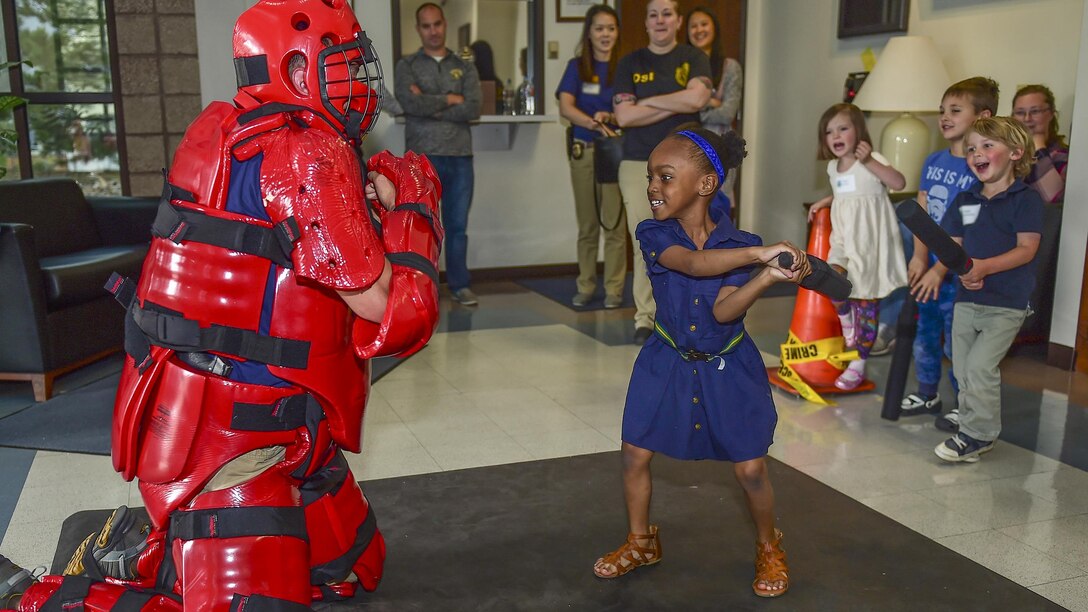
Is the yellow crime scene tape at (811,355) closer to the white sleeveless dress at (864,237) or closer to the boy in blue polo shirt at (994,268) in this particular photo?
the white sleeveless dress at (864,237)

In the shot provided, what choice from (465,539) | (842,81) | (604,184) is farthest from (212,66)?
(465,539)

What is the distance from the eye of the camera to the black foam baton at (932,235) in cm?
309

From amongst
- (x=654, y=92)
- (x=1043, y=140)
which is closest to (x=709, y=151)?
(x=654, y=92)

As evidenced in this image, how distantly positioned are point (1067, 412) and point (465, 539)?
2.83 metres

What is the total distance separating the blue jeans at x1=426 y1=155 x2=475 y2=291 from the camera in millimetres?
6340

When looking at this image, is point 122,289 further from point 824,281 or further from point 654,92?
point 654,92

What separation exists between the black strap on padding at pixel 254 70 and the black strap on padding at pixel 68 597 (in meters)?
1.14

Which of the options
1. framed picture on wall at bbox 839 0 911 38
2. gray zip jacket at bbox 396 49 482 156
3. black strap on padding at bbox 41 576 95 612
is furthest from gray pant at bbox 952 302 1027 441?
gray zip jacket at bbox 396 49 482 156

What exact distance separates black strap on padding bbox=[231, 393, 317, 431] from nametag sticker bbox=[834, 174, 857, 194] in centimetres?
319

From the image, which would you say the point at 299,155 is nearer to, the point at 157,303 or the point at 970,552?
the point at 157,303

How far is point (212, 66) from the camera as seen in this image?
22.8 feet

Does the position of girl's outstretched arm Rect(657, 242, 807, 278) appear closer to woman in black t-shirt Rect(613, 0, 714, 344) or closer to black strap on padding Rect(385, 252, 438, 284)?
black strap on padding Rect(385, 252, 438, 284)

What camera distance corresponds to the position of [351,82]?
199 cm

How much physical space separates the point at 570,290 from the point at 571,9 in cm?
219
